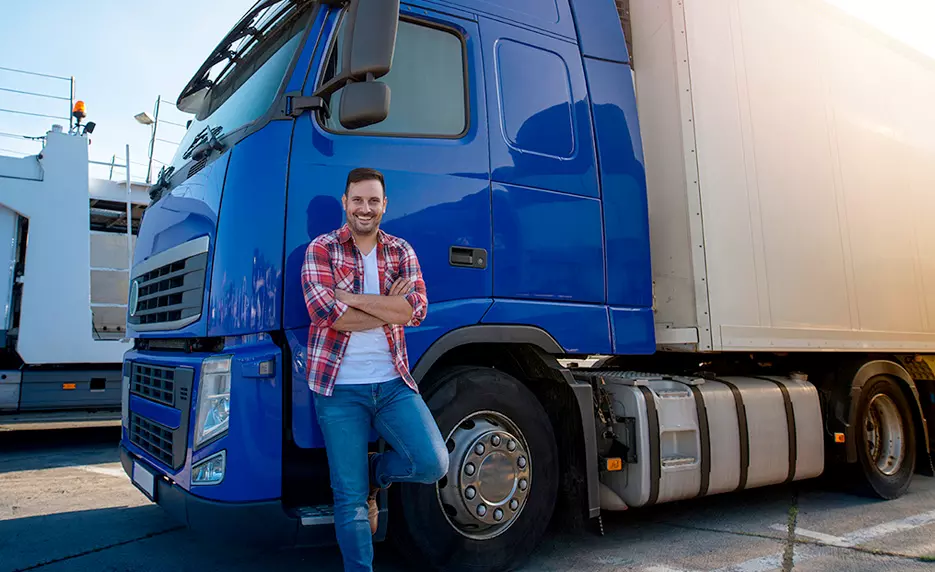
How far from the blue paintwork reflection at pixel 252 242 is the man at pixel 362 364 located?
0.22m

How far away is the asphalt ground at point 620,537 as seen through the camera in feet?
11.5

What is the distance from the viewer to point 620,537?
164 inches

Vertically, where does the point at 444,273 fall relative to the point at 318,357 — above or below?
above

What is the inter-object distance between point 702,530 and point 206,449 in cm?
326

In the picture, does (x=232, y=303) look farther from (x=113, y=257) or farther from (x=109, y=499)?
(x=113, y=257)

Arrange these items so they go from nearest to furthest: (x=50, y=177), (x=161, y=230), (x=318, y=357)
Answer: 1. (x=318, y=357)
2. (x=161, y=230)
3. (x=50, y=177)

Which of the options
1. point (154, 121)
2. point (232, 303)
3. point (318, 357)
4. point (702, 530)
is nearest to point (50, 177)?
point (154, 121)

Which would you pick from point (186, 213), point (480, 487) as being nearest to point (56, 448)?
point (186, 213)

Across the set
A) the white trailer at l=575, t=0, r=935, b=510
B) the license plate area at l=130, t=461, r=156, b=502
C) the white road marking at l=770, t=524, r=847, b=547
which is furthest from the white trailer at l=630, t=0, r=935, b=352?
the license plate area at l=130, t=461, r=156, b=502

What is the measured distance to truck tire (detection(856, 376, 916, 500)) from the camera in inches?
205

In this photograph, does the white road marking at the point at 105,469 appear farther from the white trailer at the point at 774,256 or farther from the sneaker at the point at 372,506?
the white trailer at the point at 774,256

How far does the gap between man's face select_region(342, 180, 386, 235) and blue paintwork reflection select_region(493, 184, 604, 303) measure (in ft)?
2.57

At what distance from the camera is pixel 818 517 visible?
4.75 metres

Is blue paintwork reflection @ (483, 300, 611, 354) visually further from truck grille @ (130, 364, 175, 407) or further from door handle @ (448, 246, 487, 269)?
truck grille @ (130, 364, 175, 407)
